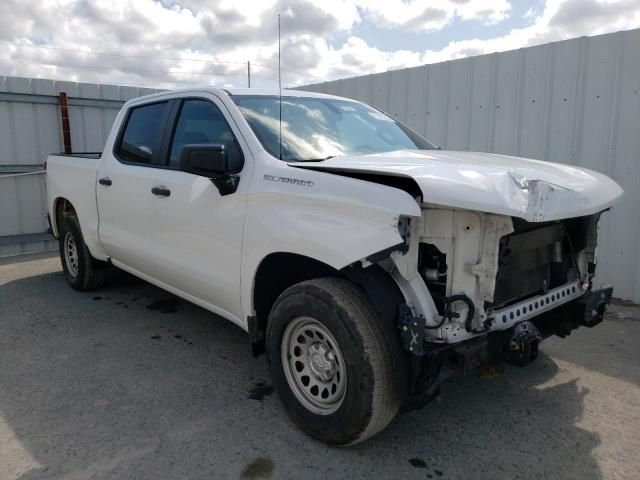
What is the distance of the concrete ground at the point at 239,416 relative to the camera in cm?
272

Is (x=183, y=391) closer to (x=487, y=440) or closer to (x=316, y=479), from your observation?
(x=316, y=479)

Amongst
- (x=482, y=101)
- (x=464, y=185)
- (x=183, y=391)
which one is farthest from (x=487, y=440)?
(x=482, y=101)

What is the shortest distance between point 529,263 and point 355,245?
1.13 metres

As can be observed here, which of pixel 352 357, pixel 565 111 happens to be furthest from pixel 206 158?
pixel 565 111

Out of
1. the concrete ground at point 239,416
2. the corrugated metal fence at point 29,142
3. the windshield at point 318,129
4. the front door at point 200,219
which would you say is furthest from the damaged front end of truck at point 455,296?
the corrugated metal fence at point 29,142

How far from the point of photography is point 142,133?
14.8ft

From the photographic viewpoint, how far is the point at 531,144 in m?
5.91

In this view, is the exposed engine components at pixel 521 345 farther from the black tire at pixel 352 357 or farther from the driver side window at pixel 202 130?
the driver side window at pixel 202 130

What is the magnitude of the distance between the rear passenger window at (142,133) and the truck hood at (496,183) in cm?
180

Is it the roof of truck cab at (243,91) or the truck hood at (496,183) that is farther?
the roof of truck cab at (243,91)

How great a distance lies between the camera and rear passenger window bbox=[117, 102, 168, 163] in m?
4.25

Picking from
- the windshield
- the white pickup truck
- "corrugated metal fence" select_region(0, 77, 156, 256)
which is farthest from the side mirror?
"corrugated metal fence" select_region(0, 77, 156, 256)

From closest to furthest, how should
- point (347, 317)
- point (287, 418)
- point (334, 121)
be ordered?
1. point (347, 317)
2. point (287, 418)
3. point (334, 121)

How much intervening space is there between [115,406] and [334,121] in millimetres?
2386
